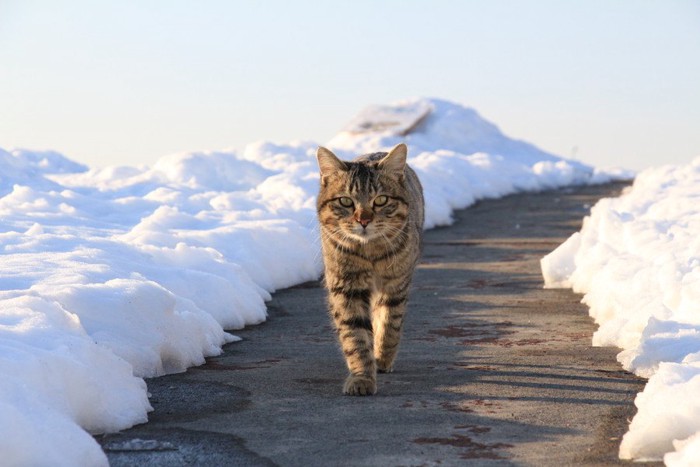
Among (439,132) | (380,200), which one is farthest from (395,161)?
(439,132)

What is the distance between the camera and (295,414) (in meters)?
6.01

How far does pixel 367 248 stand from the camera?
7227 mm

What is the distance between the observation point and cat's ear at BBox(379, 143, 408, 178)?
7299mm

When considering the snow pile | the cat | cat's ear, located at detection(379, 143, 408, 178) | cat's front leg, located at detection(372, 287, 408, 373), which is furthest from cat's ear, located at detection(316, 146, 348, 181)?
the snow pile

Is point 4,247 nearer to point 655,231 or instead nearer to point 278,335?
point 278,335

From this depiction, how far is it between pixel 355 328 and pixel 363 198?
854mm

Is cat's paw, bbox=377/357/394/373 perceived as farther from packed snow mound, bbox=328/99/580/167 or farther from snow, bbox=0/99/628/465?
packed snow mound, bbox=328/99/580/167

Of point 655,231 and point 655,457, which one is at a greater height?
point 655,231

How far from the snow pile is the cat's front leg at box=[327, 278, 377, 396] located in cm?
171

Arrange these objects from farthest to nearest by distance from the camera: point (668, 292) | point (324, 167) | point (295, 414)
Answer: point (668, 292) → point (324, 167) → point (295, 414)

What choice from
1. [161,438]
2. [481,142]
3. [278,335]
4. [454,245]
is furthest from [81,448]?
[481,142]

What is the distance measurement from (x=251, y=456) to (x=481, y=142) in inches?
1397

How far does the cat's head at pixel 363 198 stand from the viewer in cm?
708

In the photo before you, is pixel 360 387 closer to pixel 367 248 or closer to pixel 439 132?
pixel 367 248
